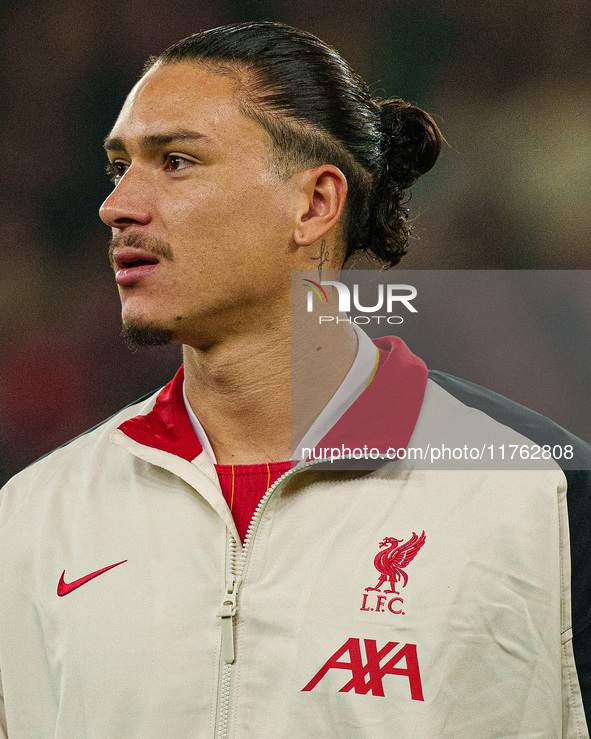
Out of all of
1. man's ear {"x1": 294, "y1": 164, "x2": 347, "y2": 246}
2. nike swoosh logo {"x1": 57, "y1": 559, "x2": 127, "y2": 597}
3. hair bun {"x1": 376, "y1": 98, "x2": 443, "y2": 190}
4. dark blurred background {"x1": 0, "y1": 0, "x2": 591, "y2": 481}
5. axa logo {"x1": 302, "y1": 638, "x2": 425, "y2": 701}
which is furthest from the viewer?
dark blurred background {"x1": 0, "y1": 0, "x2": 591, "y2": 481}

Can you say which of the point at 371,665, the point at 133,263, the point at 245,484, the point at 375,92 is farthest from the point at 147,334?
the point at 375,92

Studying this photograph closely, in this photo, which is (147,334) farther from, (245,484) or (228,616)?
(228,616)

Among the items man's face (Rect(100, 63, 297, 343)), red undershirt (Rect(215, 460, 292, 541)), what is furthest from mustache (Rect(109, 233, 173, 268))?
red undershirt (Rect(215, 460, 292, 541))

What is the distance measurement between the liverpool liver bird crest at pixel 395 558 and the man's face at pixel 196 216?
0.46 m

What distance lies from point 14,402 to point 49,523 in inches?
52.9

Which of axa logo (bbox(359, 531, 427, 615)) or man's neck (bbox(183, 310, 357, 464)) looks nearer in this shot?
axa logo (bbox(359, 531, 427, 615))

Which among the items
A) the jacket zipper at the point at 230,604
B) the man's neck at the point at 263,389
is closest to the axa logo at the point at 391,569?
the jacket zipper at the point at 230,604

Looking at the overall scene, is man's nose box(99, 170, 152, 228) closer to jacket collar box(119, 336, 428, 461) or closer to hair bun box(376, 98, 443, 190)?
jacket collar box(119, 336, 428, 461)

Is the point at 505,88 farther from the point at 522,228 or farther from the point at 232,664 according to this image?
the point at 232,664

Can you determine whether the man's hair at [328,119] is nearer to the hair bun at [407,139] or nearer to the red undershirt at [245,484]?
the hair bun at [407,139]

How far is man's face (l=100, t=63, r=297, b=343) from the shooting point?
1.44 metres

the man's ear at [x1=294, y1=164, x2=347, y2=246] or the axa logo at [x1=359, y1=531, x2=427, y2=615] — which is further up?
the man's ear at [x1=294, y1=164, x2=347, y2=246]

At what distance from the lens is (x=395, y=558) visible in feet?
4.31

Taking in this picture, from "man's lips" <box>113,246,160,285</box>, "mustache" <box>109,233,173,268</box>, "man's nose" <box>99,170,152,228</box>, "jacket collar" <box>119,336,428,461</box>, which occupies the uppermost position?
"man's nose" <box>99,170,152,228</box>
